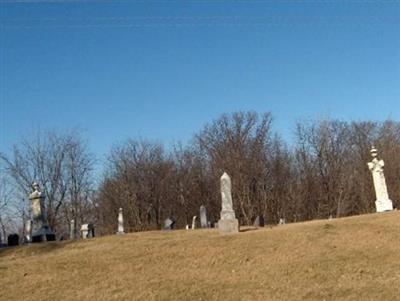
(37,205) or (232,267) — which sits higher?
(37,205)

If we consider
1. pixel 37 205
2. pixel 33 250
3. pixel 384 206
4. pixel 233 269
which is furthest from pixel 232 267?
pixel 37 205

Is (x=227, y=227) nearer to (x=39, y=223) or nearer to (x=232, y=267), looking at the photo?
(x=232, y=267)

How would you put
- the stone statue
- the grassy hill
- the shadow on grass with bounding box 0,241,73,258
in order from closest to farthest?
the grassy hill < the shadow on grass with bounding box 0,241,73,258 < the stone statue

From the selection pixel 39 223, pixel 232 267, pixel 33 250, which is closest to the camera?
pixel 232 267

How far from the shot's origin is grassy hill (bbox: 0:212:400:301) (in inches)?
440

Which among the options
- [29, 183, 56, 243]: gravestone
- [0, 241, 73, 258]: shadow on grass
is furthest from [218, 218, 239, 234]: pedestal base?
[29, 183, 56, 243]: gravestone

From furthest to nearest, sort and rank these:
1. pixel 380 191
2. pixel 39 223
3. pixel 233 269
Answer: pixel 380 191, pixel 39 223, pixel 233 269

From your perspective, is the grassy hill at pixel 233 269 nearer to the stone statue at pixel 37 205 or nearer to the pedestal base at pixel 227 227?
the pedestal base at pixel 227 227

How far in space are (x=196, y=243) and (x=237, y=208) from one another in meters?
31.8

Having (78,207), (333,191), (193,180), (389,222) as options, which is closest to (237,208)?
(193,180)

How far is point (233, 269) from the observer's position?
13.2 m

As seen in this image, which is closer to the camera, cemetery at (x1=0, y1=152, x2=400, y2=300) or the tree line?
cemetery at (x1=0, y1=152, x2=400, y2=300)

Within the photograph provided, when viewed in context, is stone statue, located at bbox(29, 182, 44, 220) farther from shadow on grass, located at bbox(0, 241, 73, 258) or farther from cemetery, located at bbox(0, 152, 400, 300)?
cemetery, located at bbox(0, 152, 400, 300)

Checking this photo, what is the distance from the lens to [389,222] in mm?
17984
